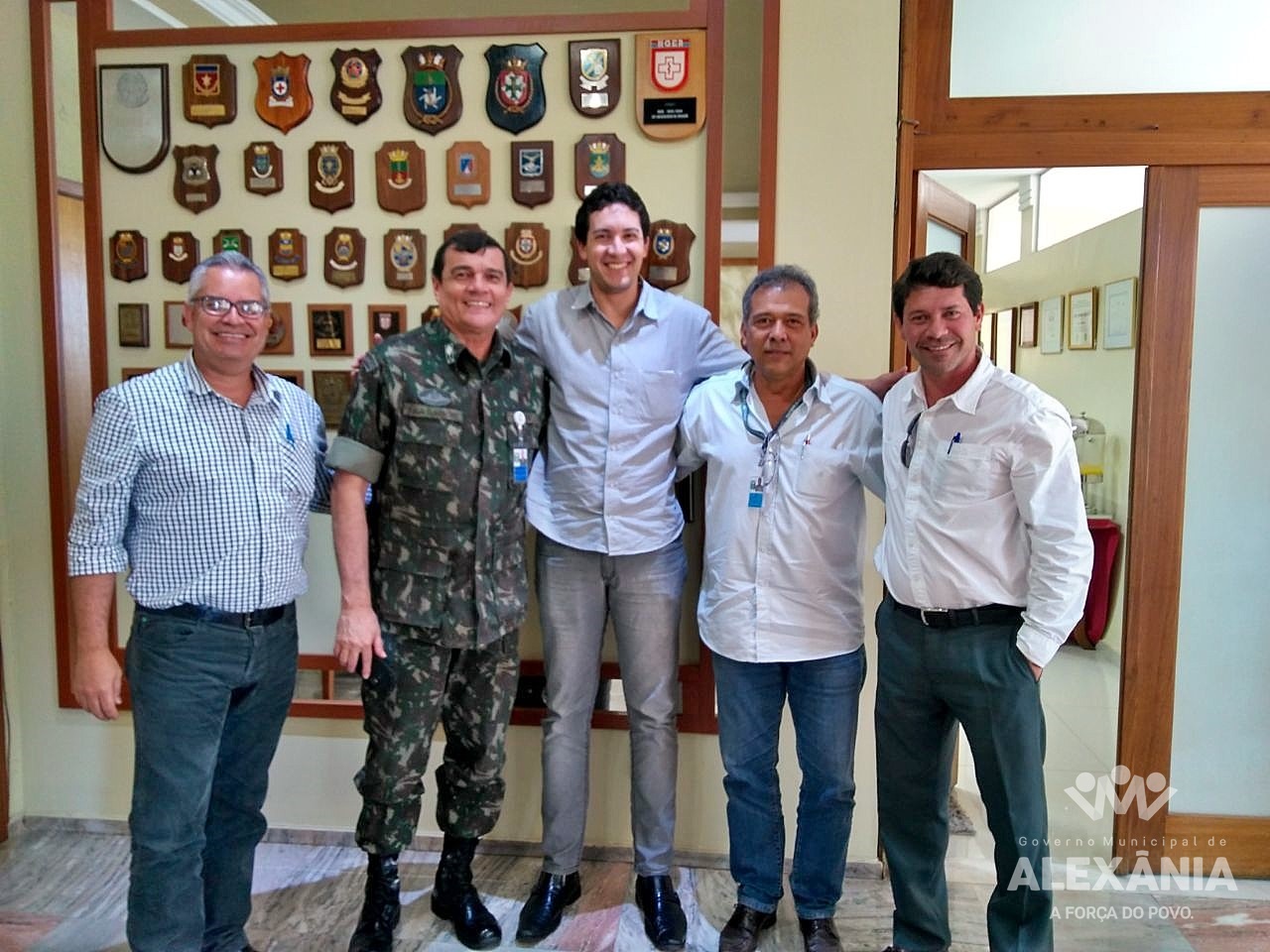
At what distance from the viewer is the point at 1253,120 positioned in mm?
2385

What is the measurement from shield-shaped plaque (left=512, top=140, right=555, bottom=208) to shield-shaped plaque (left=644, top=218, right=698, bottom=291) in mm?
332

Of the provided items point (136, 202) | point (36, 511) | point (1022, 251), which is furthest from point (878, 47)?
point (36, 511)

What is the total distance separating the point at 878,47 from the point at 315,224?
1.69 m

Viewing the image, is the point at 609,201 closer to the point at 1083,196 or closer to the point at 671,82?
the point at 671,82

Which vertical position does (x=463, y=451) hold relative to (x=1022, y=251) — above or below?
below

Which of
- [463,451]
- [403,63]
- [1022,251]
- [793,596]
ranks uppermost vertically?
[403,63]

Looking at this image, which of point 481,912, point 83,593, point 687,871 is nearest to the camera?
point 83,593

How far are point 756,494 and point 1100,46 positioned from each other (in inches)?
66.2

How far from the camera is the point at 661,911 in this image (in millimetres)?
2230

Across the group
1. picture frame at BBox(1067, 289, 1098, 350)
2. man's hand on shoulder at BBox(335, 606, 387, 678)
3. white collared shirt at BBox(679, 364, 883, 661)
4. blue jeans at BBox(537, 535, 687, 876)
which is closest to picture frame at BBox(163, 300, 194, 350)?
man's hand on shoulder at BBox(335, 606, 387, 678)

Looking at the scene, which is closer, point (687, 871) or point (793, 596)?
point (793, 596)

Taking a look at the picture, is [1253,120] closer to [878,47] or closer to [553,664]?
[878,47]

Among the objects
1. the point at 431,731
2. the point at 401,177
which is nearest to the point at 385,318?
the point at 401,177

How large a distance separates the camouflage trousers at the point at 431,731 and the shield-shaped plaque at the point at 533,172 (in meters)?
1.25
